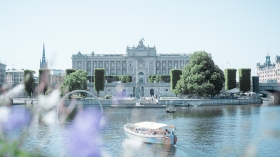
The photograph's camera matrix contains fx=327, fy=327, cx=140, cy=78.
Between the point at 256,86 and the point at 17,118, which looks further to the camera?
the point at 256,86

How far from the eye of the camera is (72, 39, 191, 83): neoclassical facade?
147000 mm

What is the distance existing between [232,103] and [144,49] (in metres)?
71.0

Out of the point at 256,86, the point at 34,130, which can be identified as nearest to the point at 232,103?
Result: the point at 256,86

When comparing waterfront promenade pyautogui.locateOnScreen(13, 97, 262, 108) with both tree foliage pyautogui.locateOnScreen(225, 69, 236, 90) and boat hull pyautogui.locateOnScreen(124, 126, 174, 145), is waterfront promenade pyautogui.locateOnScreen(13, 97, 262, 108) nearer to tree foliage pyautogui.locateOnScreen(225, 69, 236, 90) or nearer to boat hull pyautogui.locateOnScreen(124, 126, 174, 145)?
tree foliage pyautogui.locateOnScreen(225, 69, 236, 90)

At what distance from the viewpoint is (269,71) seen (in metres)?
156

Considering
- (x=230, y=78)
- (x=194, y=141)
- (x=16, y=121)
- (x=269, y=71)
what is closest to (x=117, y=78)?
(x=230, y=78)

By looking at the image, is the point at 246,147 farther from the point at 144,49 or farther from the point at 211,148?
the point at 144,49

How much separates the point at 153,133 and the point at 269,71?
13844cm

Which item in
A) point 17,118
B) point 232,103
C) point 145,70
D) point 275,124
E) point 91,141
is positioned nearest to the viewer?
point 91,141

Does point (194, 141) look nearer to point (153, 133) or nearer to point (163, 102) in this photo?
point (153, 133)

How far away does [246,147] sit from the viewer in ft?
96.9

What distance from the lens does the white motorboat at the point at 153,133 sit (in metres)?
A: 30.5

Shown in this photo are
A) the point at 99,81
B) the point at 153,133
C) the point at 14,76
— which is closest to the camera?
the point at 153,133

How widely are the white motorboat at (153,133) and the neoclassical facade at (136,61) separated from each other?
109987mm
